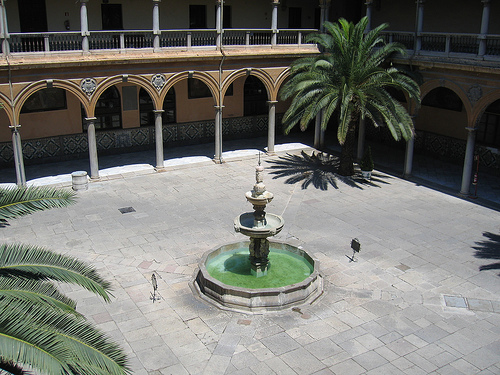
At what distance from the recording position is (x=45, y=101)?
21031 millimetres

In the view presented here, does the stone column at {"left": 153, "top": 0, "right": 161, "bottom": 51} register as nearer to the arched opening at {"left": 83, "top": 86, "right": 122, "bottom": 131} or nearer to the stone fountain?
the arched opening at {"left": 83, "top": 86, "right": 122, "bottom": 131}

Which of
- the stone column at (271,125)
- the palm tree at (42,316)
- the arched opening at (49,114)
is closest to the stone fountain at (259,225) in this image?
the palm tree at (42,316)

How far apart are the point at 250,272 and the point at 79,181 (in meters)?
8.26

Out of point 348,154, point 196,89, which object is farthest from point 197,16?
point 348,154

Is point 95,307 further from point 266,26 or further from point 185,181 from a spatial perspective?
point 266,26

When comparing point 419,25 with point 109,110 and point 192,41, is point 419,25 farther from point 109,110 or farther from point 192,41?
point 109,110

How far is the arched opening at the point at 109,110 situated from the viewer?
876 inches

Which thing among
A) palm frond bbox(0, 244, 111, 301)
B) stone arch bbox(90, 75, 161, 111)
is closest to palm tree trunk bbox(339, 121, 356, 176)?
stone arch bbox(90, 75, 161, 111)

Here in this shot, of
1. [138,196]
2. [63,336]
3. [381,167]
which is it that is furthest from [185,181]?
[63,336]

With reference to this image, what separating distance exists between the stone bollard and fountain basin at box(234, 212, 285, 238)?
25.8ft

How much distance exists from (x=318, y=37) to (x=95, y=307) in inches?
511

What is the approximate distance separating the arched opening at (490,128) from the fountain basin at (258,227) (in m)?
12.4

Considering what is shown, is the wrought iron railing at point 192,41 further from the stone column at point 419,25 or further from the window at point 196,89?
the window at point 196,89

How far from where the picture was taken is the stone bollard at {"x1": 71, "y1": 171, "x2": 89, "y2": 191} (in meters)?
18.4
